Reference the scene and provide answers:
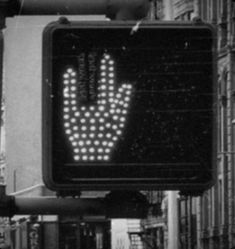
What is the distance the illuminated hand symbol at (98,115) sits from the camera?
10.5ft

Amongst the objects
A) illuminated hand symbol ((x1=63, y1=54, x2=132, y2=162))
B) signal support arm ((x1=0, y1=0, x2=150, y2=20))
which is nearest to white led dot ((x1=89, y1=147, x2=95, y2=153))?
illuminated hand symbol ((x1=63, y1=54, x2=132, y2=162))

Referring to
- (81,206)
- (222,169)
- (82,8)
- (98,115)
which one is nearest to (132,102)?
(98,115)

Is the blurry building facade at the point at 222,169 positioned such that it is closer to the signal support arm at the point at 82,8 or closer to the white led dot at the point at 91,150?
the signal support arm at the point at 82,8

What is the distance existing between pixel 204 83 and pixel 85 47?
0.33 metres

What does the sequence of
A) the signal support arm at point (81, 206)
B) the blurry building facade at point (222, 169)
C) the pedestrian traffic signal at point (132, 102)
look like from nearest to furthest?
the pedestrian traffic signal at point (132, 102) < the signal support arm at point (81, 206) < the blurry building facade at point (222, 169)

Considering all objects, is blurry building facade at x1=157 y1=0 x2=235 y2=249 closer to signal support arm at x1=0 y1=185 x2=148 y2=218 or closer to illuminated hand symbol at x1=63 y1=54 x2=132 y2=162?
signal support arm at x1=0 y1=185 x2=148 y2=218

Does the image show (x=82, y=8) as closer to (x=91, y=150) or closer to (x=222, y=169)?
(x=91, y=150)

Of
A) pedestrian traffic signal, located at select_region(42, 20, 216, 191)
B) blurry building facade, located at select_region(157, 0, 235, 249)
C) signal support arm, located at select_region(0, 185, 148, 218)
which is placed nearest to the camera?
pedestrian traffic signal, located at select_region(42, 20, 216, 191)

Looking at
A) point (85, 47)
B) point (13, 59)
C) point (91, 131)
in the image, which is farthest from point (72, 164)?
point (13, 59)

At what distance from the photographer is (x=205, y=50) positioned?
3195 mm

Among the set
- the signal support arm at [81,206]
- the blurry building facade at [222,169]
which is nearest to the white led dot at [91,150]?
the signal support arm at [81,206]

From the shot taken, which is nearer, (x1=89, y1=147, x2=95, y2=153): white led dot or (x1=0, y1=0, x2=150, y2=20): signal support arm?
(x1=89, y1=147, x2=95, y2=153): white led dot

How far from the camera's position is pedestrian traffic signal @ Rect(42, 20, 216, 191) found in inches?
124

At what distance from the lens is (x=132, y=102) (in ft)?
10.4
